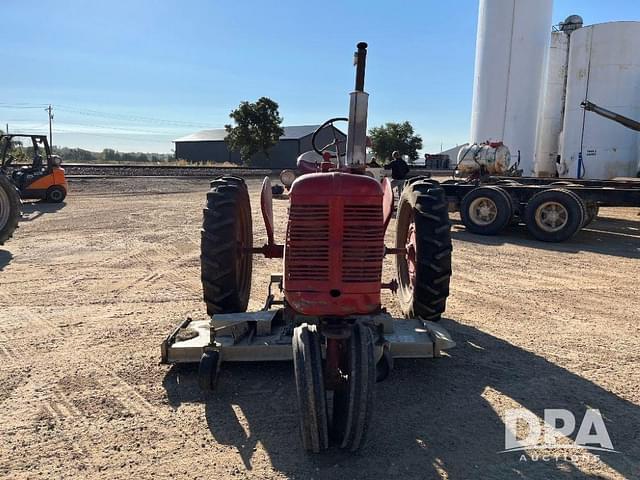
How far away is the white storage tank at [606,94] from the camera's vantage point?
24578 millimetres

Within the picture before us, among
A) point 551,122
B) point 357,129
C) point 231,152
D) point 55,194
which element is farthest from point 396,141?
point 357,129

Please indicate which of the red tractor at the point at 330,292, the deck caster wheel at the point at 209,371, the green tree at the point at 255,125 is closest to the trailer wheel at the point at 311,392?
the red tractor at the point at 330,292

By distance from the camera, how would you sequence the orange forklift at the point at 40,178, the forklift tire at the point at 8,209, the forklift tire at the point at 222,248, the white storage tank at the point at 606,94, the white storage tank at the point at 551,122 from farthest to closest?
the white storage tank at the point at 551,122 < the white storage tank at the point at 606,94 < the orange forklift at the point at 40,178 < the forklift tire at the point at 8,209 < the forklift tire at the point at 222,248

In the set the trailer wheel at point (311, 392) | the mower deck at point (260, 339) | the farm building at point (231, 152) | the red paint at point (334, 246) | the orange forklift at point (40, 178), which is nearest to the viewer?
the trailer wheel at point (311, 392)

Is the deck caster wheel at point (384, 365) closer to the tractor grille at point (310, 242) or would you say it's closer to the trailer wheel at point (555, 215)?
the tractor grille at point (310, 242)

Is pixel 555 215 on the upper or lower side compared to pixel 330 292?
upper

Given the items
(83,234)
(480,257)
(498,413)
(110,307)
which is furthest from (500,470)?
(83,234)

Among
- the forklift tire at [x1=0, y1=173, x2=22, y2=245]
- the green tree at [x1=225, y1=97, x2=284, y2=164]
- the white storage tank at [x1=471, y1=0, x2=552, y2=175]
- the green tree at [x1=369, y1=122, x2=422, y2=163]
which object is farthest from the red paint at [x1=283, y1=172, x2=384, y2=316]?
the green tree at [x1=369, y1=122, x2=422, y2=163]

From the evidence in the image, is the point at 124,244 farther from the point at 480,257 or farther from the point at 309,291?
the point at 309,291

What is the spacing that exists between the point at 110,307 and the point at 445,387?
3609mm

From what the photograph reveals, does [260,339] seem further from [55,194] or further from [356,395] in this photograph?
[55,194]

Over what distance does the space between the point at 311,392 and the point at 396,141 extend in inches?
2496

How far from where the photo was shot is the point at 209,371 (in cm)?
350

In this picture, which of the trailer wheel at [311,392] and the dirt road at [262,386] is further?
the dirt road at [262,386]
